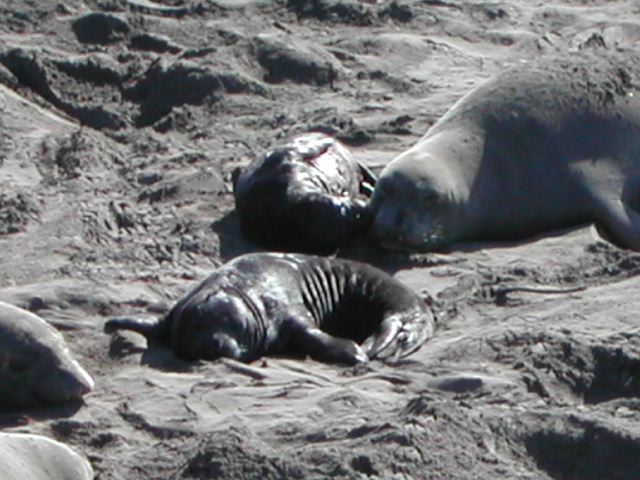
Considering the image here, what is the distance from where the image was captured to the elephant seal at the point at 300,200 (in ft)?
23.2

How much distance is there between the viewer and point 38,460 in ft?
15.0

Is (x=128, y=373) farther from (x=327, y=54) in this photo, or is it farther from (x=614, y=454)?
(x=327, y=54)

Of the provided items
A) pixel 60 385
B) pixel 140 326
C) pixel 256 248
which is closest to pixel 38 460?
pixel 60 385

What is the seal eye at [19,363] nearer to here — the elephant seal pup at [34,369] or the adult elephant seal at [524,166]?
the elephant seal pup at [34,369]

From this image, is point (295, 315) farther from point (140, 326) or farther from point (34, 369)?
point (34, 369)

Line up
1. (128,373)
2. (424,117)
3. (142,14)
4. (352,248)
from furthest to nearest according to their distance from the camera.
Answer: (142,14) → (424,117) → (352,248) → (128,373)

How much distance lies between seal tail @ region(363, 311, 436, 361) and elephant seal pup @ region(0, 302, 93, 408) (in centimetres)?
102

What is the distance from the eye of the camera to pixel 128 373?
555 cm

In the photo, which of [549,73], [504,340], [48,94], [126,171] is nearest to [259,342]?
[504,340]

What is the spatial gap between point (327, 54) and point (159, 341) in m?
3.69

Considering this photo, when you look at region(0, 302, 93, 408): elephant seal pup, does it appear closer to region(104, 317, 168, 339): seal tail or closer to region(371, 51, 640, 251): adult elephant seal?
region(104, 317, 168, 339): seal tail

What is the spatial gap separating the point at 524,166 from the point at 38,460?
3.48m

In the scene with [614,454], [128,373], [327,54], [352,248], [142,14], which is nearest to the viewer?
[614,454]

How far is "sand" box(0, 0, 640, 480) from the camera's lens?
4820mm
